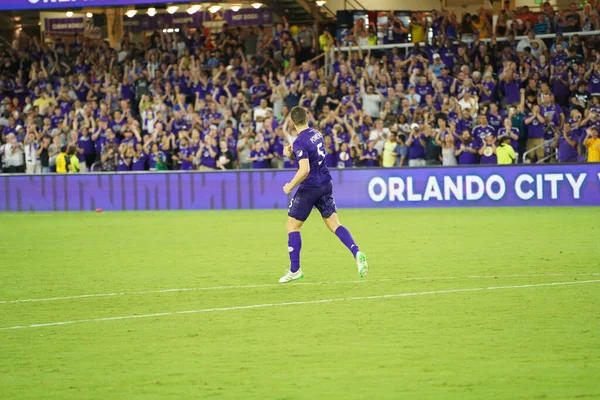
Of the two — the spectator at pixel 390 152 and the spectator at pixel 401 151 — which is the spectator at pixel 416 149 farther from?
the spectator at pixel 390 152

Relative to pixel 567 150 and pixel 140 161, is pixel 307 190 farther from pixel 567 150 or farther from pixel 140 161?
pixel 140 161

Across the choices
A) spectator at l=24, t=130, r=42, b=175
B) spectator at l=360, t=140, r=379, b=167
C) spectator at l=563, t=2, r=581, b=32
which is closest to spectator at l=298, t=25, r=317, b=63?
spectator at l=360, t=140, r=379, b=167

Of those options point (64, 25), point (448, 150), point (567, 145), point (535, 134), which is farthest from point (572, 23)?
point (64, 25)

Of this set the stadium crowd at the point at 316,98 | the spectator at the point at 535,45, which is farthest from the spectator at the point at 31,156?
the spectator at the point at 535,45

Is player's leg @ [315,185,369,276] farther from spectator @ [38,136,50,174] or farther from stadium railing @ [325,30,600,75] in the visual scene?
spectator @ [38,136,50,174]

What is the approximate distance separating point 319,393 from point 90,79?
2952cm

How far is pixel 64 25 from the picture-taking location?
40.2m

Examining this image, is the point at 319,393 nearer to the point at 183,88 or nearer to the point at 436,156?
the point at 436,156

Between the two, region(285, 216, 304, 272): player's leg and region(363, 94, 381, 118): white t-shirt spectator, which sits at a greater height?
region(363, 94, 381, 118): white t-shirt spectator

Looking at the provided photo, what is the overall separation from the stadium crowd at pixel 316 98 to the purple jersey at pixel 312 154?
1399 centimetres

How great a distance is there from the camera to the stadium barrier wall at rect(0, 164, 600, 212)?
24047 mm

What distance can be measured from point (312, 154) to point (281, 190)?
14735mm

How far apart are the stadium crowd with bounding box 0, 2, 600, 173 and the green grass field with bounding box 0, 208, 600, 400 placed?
8569 mm

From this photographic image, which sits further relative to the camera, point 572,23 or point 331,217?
point 572,23
